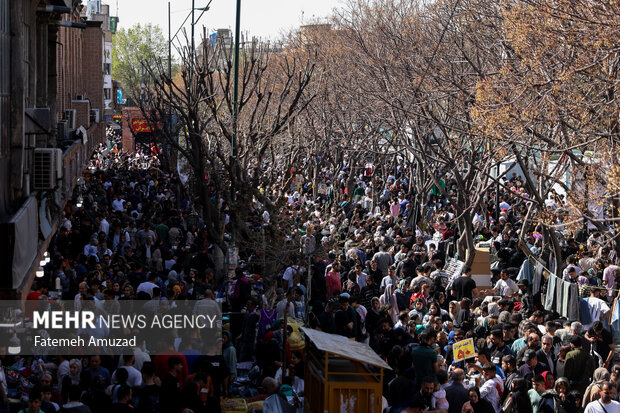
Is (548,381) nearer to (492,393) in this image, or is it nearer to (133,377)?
(492,393)

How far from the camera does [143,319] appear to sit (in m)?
12.9

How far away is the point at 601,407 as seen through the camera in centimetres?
908

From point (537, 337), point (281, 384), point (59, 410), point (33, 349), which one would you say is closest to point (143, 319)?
point (33, 349)

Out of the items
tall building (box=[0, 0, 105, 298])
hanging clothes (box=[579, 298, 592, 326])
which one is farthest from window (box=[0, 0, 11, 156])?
hanging clothes (box=[579, 298, 592, 326])

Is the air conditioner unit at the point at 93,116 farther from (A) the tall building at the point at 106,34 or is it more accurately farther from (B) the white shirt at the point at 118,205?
(A) the tall building at the point at 106,34

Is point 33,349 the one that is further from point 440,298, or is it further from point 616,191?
point 616,191

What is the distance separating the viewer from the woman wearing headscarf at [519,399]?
957 centimetres

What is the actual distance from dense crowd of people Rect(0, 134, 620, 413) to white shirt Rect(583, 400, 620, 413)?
0.05 feet

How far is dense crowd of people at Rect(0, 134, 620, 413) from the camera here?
9570 millimetres

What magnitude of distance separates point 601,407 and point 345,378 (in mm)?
2640

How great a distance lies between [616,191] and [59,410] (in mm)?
8221

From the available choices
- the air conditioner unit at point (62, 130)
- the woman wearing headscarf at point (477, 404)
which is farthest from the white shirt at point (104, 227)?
the woman wearing headscarf at point (477, 404)

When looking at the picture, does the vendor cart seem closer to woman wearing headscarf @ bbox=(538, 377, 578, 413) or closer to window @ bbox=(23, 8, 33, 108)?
woman wearing headscarf @ bbox=(538, 377, 578, 413)

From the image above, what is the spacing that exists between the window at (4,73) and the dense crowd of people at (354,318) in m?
2.72
